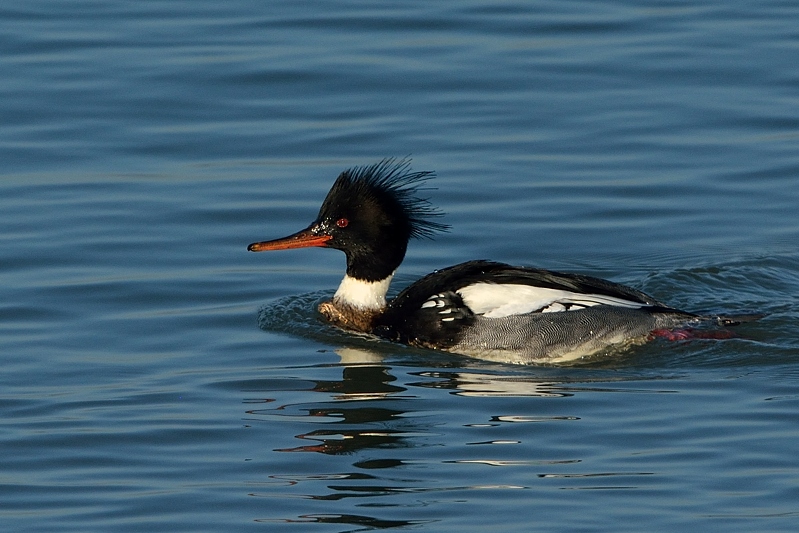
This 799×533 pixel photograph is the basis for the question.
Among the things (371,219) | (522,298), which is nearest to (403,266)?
(371,219)

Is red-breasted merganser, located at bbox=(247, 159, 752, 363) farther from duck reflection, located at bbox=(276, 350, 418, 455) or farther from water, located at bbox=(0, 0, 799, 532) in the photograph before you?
duck reflection, located at bbox=(276, 350, 418, 455)

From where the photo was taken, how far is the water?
7.51 meters

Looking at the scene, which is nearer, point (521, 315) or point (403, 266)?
point (521, 315)

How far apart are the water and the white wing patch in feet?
1.52

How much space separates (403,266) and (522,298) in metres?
1.87

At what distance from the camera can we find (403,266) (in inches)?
473

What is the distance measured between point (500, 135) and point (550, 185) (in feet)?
4.16

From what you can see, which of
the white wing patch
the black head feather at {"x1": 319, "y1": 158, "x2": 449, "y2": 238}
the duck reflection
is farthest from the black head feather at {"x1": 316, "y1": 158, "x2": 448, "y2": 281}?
the duck reflection

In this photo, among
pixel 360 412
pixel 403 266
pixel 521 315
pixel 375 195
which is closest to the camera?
pixel 360 412

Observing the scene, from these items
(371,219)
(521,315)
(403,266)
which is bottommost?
(521,315)

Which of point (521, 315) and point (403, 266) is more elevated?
point (403, 266)

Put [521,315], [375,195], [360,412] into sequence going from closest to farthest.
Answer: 1. [360,412]
2. [521,315]
3. [375,195]

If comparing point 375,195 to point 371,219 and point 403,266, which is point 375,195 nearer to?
point 371,219

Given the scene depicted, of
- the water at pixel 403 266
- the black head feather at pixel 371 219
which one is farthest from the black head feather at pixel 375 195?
the water at pixel 403 266
